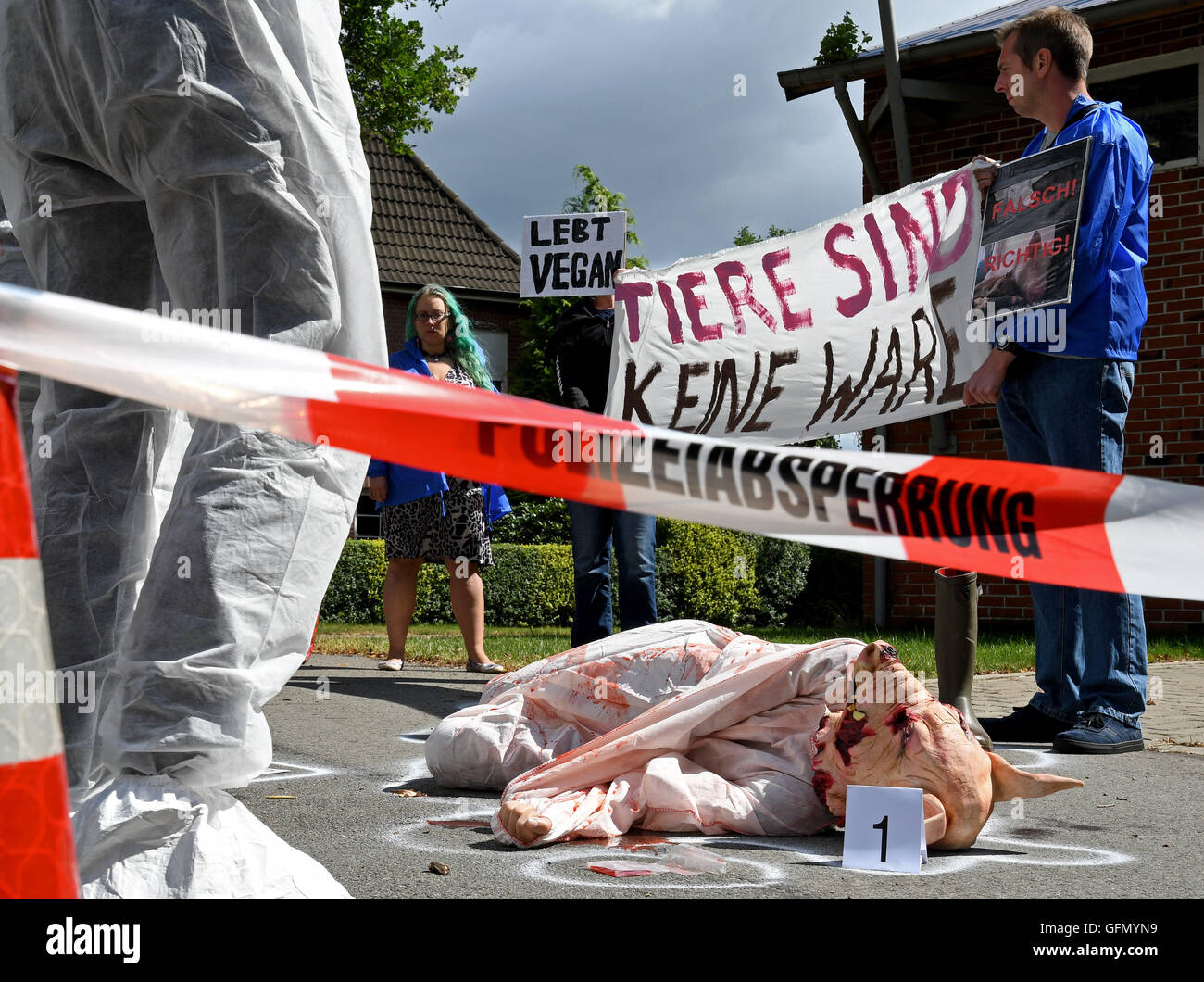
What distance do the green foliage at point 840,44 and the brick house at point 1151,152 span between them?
1.37 ft

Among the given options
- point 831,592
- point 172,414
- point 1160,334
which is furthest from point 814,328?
point 831,592

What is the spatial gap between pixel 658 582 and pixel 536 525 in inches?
76.3

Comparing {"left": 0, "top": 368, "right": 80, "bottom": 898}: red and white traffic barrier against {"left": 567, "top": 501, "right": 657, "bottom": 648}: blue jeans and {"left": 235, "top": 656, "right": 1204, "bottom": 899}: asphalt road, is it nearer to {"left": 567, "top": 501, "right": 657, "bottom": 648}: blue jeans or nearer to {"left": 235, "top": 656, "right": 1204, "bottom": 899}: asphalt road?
{"left": 235, "top": 656, "right": 1204, "bottom": 899}: asphalt road

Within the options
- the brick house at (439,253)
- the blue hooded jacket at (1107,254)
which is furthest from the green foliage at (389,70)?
the blue hooded jacket at (1107,254)

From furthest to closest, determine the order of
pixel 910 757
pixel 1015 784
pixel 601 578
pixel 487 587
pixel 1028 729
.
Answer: pixel 487 587, pixel 601 578, pixel 1028 729, pixel 1015 784, pixel 910 757

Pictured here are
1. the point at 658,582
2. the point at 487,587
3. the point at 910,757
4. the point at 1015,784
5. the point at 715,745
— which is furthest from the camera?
the point at 658,582

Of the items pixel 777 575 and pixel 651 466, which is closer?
pixel 651 466

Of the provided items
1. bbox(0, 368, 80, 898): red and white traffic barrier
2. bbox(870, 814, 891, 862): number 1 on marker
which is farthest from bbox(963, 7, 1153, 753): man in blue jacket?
bbox(0, 368, 80, 898): red and white traffic barrier

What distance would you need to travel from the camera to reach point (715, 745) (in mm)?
3059

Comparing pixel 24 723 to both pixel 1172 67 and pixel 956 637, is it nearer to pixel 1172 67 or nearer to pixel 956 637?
pixel 956 637

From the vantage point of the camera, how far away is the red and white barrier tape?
136 centimetres

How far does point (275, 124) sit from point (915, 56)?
31.4 ft
